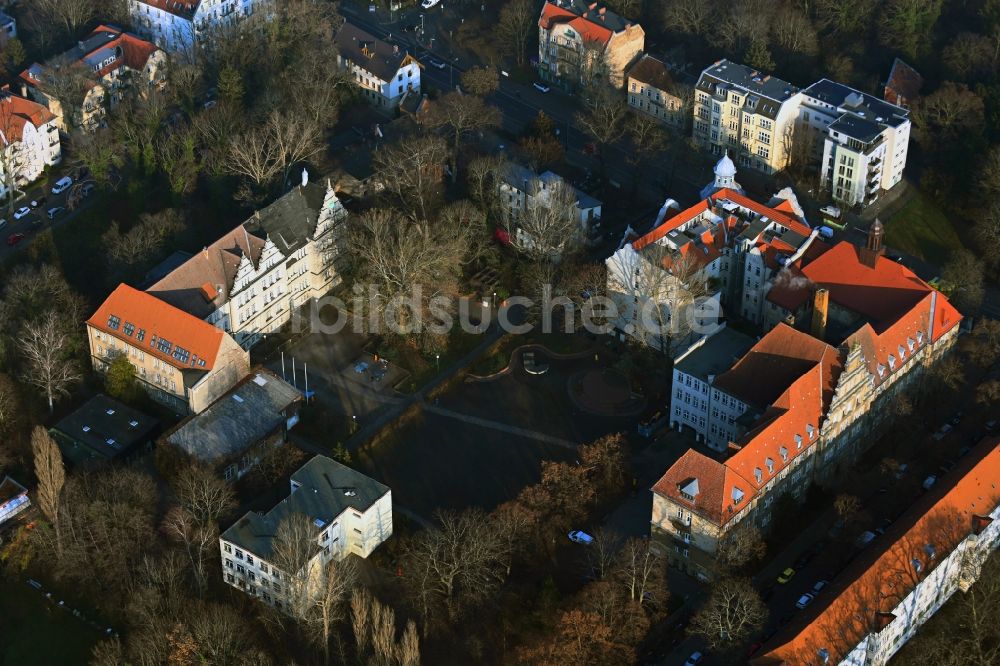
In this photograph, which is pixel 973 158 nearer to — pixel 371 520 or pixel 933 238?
pixel 933 238

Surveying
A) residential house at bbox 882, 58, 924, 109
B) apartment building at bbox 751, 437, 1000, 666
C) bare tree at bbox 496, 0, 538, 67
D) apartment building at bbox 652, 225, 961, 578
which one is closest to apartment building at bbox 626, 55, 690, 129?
bare tree at bbox 496, 0, 538, 67

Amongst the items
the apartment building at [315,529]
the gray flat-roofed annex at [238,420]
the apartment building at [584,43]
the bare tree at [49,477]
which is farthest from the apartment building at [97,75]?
the apartment building at [315,529]

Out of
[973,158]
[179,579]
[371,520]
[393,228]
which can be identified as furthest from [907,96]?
[179,579]

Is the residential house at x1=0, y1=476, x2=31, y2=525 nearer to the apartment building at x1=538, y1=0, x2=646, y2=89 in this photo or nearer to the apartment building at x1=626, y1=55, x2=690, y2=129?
the apartment building at x1=538, y1=0, x2=646, y2=89

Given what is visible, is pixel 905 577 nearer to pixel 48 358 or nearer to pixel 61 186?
pixel 48 358

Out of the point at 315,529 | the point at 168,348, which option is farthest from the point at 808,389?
the point at 168,348
